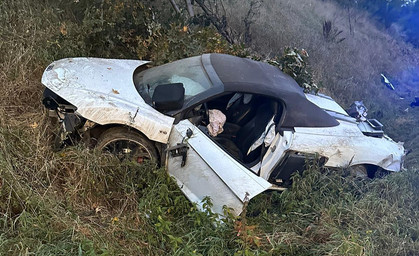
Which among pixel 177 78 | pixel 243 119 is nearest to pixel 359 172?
pixel 243 119

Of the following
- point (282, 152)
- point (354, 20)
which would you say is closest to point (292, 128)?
point (282, 152)

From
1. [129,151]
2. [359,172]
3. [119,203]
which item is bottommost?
[119,203]

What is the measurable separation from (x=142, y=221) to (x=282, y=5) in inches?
390

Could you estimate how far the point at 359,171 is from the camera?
13.8 feet

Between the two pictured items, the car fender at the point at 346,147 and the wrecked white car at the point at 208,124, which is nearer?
the wrecked white car at the point at 208,124

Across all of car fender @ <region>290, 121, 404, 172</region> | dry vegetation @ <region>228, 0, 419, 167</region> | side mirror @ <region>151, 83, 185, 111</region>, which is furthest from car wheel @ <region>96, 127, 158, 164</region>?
dry vegetation @ <region>228, 0, 419, 167</region>

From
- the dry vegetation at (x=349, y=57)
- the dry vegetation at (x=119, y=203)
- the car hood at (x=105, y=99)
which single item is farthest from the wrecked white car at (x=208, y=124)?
the dry vegetation at (x=349, y=57)

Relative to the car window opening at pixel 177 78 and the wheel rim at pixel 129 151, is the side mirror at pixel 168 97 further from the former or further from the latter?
the wheel rim at pixel 129 151

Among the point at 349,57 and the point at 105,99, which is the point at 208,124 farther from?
the point at 349,57

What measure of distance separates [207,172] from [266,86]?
1.15 m

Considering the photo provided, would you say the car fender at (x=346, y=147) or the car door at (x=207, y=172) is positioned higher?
the car fender at (x=346, y=147)

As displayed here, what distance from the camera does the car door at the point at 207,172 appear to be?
324 cm

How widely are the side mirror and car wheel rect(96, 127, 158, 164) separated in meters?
0.38

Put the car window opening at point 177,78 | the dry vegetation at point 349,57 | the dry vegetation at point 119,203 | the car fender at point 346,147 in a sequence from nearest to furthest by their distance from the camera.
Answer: the dry vegetation at point 119,203
the car window opening at point 177,78
the car fender at point 346,147
the dry vegetation at point 349,57
